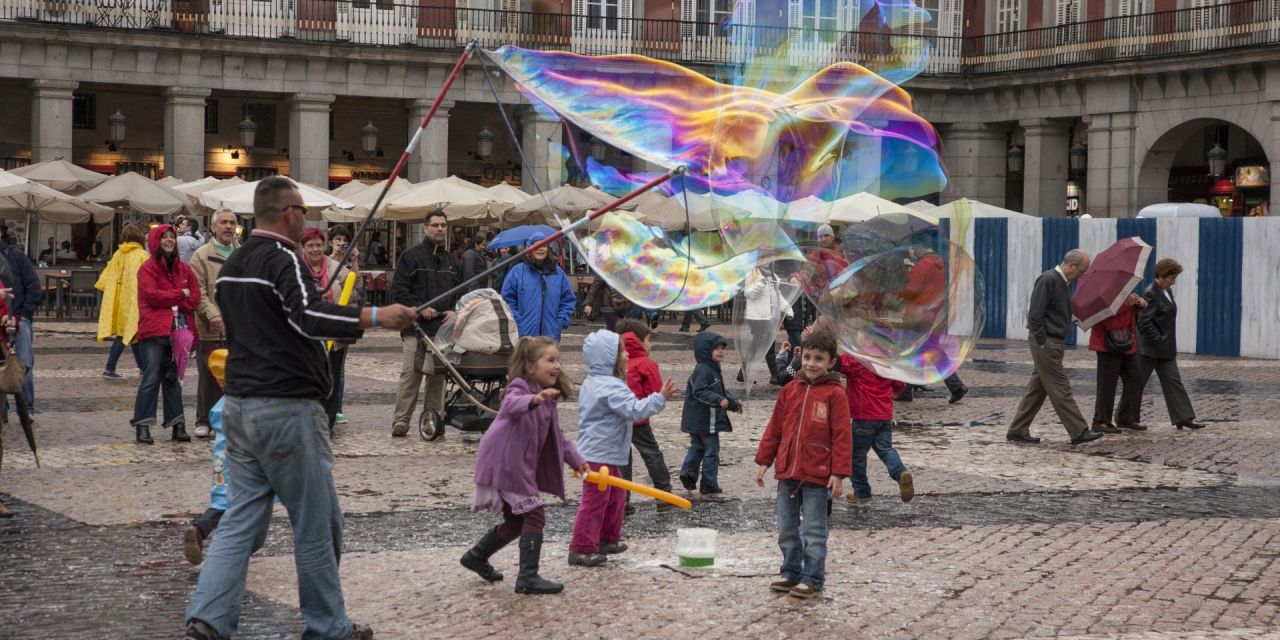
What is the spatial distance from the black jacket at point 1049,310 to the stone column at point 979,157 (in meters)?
26.7

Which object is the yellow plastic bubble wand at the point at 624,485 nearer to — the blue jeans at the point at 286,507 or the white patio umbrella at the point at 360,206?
the blue jeans at the point at 286,507

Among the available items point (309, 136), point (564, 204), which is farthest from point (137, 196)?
point (309, 136)

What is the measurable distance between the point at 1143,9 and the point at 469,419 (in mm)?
27440

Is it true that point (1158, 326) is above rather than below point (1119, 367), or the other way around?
above

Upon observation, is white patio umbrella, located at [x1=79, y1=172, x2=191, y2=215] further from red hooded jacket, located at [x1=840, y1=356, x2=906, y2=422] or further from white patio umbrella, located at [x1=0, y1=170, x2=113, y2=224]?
red hooded jacket, located at [x1=840, y1=356, x2=906, y2=422]

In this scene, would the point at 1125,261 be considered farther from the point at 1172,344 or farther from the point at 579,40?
the point at 579,40

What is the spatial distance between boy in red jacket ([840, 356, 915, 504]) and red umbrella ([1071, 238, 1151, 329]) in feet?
14.2

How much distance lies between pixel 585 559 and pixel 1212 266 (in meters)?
18.2

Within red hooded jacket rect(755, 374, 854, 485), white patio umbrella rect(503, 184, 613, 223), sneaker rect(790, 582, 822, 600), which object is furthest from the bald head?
sneaker rect(790, 582, 822, 600)

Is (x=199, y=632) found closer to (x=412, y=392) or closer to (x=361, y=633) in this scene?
(x=361, y=633)

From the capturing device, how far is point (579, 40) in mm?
38969

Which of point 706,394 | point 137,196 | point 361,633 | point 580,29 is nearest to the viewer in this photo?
point 361,633

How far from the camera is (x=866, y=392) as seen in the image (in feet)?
35.1

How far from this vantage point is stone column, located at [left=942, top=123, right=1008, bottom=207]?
4066 centimetres
